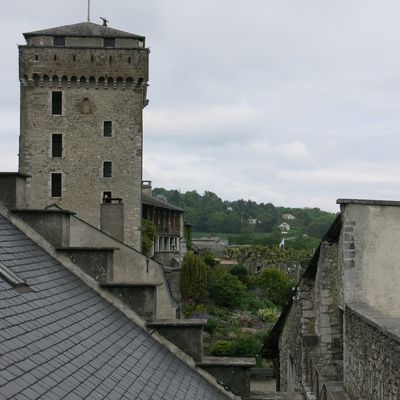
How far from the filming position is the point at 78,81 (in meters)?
33.5

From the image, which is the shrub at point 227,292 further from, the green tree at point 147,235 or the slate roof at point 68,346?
the slate roof at point 68,346

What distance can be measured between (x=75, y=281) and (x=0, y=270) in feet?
6.47

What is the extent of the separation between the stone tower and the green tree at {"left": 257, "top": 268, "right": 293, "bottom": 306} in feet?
80.1

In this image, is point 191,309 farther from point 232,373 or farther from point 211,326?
point 232,373

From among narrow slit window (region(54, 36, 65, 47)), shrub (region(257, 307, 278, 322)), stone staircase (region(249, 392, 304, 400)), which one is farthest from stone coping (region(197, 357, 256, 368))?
shrub (region(257, 307, 278, 322))

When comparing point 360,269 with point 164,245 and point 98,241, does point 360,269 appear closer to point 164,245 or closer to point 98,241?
point 98,241

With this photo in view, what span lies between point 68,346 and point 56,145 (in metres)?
29.1

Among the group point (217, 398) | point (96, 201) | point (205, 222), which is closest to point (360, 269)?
point (217, 398)

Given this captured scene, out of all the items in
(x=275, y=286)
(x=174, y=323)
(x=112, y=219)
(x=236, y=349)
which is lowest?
(x=236, y=349)

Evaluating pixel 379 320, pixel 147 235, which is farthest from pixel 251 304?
pixel 379 320

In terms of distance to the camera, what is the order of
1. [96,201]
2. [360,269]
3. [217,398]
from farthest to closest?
1. [96,201]
2. [360,269]
3. [217,398]

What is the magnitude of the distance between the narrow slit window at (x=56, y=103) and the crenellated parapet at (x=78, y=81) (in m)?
0.44

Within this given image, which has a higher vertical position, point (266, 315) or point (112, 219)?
point (112, 219)

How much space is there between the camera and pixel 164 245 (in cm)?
5947
